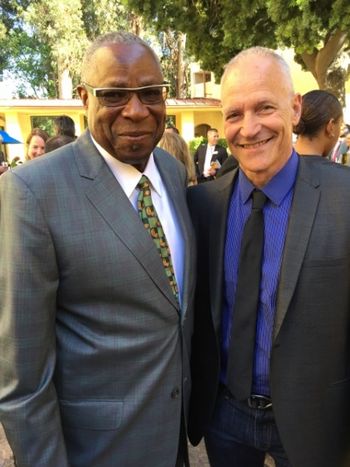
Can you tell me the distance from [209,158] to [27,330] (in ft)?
27.5

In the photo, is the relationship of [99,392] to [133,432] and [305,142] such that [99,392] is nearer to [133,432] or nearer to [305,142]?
[133,432]

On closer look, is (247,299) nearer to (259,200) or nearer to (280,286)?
(280,286)

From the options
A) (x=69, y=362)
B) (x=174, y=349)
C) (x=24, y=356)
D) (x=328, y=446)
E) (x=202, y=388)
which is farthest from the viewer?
(x=202, y=388)

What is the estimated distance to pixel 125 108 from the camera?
1493 millimetres

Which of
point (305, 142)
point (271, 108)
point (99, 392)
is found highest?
point (271, 108)

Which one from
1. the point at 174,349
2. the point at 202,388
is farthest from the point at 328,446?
the point at 174,349

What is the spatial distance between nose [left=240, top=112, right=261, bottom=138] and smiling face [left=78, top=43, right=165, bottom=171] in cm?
31

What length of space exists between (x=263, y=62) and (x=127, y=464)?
1.53 metres

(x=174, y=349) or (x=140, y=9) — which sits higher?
(x=140, y=9)

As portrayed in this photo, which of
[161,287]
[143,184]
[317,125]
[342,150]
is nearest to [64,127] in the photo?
[317,125]

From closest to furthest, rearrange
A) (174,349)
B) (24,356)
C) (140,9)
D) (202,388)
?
(24,356), (174,349), (202,388), (140,9)

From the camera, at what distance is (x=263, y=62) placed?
1.64m

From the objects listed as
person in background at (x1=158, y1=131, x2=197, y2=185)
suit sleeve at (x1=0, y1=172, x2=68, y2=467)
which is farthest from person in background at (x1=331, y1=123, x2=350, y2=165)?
suit sleeve at (x1=0, y1=172, x2=68, y2=467)

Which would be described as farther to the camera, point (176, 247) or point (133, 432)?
point (176, 247)
